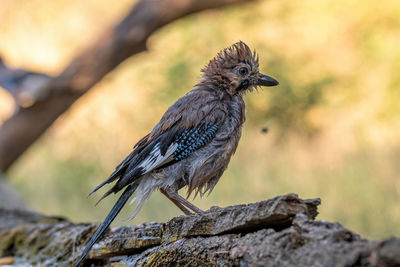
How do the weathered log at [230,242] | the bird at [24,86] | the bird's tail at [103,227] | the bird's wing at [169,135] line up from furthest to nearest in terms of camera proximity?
the bird at [24,86]
the bird's wing at [169,135]
the bird's tail at [103,227]
the weathered log at [230,242]

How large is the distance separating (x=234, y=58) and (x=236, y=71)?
0.30ft

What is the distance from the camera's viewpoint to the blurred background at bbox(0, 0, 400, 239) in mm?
7863

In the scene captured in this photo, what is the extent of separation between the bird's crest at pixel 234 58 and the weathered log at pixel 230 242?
130 centimetres

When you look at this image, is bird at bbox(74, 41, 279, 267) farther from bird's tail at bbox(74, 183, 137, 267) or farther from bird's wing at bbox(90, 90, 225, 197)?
bird's tail at bbox(74, 183, 137, 267)

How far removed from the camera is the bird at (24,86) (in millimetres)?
7772

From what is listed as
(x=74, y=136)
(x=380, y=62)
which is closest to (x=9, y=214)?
(x=74, y=136)

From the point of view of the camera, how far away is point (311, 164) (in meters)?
8.47

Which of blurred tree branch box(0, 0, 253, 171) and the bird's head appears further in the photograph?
blurred tree branch box(0, 0, 253, 171)

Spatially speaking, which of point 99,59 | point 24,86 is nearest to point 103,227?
point 99,59

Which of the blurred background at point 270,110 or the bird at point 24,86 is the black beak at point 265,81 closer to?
the blurred background at point 270,110

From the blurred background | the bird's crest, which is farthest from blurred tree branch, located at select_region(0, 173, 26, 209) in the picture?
the bird's crest

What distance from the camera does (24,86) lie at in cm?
793

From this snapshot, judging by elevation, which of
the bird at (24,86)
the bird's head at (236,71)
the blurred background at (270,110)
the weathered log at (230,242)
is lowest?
the weathered log at (230,242)

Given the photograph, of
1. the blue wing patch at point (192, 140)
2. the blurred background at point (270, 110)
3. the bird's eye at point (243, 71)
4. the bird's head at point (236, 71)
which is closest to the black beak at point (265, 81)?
the bird's head at point (236, 71)
